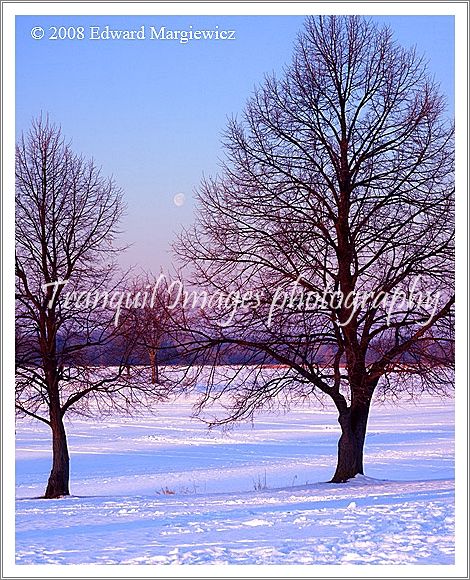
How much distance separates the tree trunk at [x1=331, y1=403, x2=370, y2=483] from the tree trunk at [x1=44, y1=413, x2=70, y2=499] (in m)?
4.98

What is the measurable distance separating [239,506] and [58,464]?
5686mm

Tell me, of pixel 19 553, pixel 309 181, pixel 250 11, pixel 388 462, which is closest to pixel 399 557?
pixel 19 553

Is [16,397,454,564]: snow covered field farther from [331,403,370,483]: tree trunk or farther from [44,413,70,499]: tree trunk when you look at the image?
[44,413,70,499]: tree trunk

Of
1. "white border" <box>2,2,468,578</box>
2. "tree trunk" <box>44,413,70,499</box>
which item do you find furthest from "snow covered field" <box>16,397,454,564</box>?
"tree trunk" <box>44,413,70,499</box>

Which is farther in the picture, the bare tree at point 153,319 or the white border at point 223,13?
the bare tree at point 153,319

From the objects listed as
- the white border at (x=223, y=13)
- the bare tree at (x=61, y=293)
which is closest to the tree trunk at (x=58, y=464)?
the bare tree at (x=61, y=293)

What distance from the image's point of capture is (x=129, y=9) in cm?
791

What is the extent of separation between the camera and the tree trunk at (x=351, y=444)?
1339 cm

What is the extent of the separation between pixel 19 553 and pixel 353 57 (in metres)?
8.86

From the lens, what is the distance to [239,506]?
10.2 meters

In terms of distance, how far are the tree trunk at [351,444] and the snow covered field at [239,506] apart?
0.45 meters

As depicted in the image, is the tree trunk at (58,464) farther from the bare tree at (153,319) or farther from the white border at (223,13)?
the white border at (223,13)
